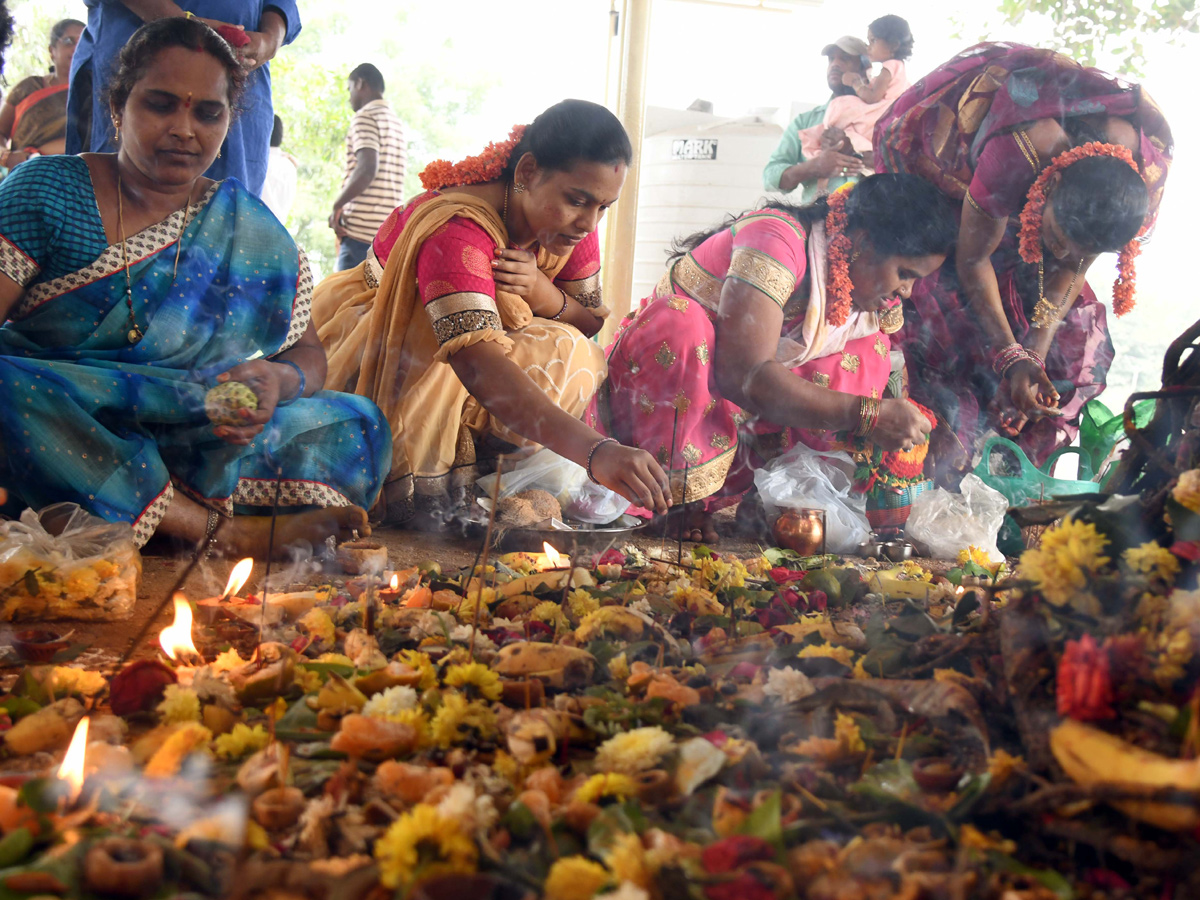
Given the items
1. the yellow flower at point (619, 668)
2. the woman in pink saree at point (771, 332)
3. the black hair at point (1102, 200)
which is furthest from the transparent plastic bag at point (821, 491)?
the yellow flower at point (619, 668)

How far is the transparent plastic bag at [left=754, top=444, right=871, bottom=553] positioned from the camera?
284cm

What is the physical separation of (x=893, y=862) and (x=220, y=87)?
2116 mm

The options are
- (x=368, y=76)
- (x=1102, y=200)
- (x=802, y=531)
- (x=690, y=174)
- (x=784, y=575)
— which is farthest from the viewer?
(x=690, y=174)

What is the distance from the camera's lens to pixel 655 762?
91 cm

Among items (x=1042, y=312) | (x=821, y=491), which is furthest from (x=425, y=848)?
(x=1042, y=312)

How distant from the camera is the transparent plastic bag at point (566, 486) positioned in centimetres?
281

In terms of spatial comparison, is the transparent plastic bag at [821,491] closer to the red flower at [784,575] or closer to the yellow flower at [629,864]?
the red flower at [784,575]

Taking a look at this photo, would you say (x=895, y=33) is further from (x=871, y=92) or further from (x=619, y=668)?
(x=619, y=668)

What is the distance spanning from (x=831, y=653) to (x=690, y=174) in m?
4.93

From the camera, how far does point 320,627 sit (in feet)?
4.56

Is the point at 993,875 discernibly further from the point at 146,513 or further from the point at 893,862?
the point at 146,513

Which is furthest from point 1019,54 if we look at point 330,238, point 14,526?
point 330,238

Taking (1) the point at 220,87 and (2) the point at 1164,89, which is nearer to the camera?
(1) the point at 220,87

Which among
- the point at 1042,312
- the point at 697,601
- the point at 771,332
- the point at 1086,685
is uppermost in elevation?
the point at 1042,312
